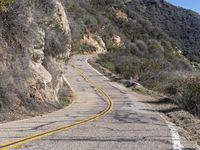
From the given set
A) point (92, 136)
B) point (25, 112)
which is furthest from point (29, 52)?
point (92, 136)

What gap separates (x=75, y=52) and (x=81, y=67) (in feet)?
83.7

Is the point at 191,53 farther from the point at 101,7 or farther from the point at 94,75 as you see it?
the point at 94,75

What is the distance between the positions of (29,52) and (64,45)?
598 cm

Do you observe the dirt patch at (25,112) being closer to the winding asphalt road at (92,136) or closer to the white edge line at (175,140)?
the winding asphalt road at (92,136)

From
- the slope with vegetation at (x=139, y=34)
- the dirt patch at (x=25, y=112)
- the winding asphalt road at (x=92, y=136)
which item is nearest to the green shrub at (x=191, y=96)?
the dirt patch at (x=25, y=112)

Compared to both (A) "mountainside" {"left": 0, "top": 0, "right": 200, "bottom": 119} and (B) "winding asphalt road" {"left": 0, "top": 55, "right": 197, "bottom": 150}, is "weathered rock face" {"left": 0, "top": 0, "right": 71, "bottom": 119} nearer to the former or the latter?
(A) "mountainside" {"left": 0, "top": 0, "right": 200, "bottom": 119}

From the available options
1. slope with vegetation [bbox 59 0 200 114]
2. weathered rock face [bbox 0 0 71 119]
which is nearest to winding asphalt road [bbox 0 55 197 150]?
weathered rock face [bbox 0 0 71 119]

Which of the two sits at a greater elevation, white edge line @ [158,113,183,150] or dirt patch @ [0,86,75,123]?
white edge line @ [158,113,183,150]

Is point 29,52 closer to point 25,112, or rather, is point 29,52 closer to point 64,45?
point 25,112

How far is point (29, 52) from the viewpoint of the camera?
73.3ft

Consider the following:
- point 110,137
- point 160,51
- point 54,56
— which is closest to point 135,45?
point 160,51

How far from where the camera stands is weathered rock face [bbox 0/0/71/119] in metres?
19.5

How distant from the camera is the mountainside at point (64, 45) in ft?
66.8

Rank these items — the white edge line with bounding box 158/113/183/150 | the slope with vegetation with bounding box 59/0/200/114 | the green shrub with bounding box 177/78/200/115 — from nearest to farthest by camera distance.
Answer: the white edge line with bounding box 158/113/183/150
the green shrub with bounding box 177/78/200/115
the slope with vegetation with bounding box 59/0/200/114
